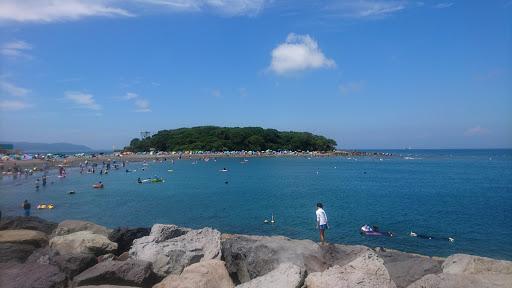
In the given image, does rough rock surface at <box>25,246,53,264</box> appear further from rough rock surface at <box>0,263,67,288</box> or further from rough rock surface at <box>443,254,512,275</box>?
rough rock surface at <box>443,254,512,275</box>

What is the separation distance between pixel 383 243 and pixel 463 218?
1291 centimetres

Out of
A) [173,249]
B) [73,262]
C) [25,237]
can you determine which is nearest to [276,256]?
[173,249]

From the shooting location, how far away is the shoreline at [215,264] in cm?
952

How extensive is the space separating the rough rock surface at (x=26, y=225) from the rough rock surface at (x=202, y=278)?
26.4ft

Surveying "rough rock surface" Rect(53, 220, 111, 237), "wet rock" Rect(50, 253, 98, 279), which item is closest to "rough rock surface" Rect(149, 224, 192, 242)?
"wet rock" Rect(50, 253, 98, 279)

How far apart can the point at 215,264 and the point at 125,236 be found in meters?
4.87

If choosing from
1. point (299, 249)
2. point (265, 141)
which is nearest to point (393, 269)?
point (299, 249)

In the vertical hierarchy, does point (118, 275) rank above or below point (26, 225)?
below

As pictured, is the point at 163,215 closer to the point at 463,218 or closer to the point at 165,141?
the point at 463,218

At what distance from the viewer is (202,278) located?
1034cm

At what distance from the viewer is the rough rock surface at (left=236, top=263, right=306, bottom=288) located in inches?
376

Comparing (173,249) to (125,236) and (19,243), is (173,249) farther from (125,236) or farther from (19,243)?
(19,243)

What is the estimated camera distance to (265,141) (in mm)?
168750

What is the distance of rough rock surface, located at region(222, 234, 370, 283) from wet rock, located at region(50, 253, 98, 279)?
3.93 meters
